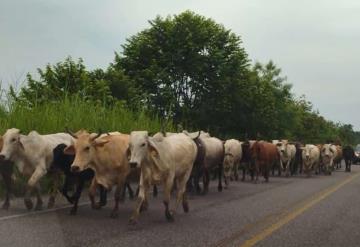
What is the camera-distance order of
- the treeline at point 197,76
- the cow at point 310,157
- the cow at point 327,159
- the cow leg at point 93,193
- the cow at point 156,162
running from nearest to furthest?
the cow at point 156,162 → the cow leg at point 93,193 → the cow at point 310,157 → the cow at point 327,159 → the treeline at point 197,76

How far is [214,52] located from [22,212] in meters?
29.4

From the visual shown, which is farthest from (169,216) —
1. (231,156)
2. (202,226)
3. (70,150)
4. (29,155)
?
(231,156)

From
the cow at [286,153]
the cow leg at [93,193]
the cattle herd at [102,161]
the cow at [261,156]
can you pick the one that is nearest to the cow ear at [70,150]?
the cattle herd at [102,161]

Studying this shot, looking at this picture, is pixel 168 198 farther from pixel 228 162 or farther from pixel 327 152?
pixel 327 152

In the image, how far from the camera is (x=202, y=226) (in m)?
10.8

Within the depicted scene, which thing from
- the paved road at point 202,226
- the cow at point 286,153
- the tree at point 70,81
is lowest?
the paved road at point 202,226

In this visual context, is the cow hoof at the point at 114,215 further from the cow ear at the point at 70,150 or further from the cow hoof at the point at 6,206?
the cow hoof at the point at 6,206

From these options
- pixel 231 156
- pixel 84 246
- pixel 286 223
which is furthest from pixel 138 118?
pixel 84 246

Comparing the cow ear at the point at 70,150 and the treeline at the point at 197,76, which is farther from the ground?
the treeline at the point at 197,76

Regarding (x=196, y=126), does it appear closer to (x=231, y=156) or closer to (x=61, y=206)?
(x=231, y=156)

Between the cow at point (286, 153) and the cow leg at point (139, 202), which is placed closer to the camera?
the cow leg at point (139, 202)

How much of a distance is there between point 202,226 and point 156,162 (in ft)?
5.07

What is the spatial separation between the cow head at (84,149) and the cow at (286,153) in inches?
719

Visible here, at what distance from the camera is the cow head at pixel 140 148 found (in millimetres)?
10995
